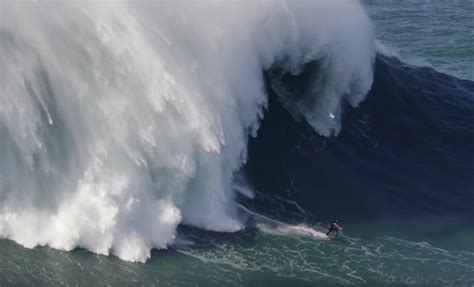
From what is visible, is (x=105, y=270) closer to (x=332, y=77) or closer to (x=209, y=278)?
(x=209, y=278)

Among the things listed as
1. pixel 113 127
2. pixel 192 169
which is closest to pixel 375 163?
pixel 192 169

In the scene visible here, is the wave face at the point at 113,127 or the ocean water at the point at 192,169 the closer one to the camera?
the ocean water at the point at 192,169

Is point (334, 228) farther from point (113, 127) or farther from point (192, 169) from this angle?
→ point (113, 127)

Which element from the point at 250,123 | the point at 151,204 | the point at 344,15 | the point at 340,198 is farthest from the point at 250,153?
the point at 344,15

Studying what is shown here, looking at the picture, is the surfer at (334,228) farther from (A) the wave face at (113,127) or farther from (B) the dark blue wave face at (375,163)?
(A) the wave face at (113,127)

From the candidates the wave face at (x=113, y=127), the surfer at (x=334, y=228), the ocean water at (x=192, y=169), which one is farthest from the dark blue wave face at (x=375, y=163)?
the wave face at (x=113, y=127)

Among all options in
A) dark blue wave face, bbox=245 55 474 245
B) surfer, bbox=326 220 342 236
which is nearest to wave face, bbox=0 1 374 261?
dark blue wave face, bbox=245 55 474 245
